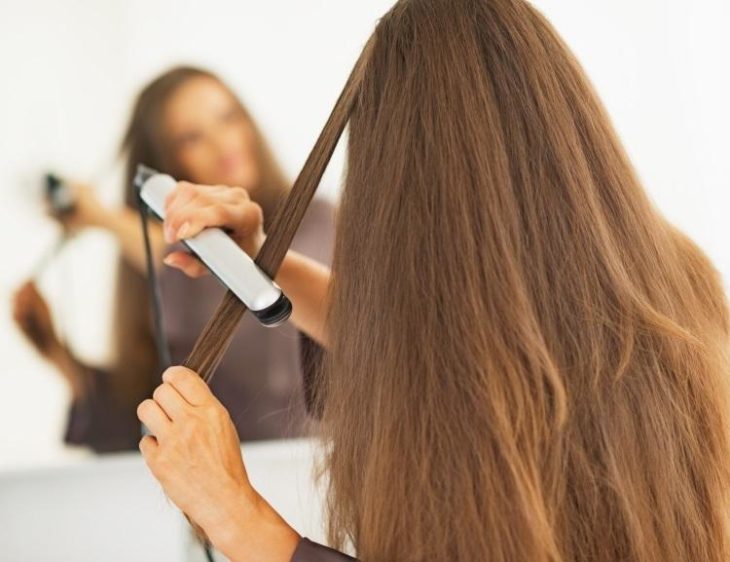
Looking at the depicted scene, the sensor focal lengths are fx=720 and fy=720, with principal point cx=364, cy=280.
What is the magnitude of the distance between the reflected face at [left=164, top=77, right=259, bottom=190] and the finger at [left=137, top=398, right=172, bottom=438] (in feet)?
1.44

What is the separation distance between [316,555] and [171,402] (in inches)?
6.7

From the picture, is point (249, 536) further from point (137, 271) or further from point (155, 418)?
point (137, 271)

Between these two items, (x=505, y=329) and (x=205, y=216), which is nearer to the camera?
(x=505, y=329)

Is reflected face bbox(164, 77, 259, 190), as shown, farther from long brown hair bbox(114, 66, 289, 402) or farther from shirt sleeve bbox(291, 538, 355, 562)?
shirt sleeve bbox(291, 538, 355, 562)

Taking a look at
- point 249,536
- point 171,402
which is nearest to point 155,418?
point 171,402

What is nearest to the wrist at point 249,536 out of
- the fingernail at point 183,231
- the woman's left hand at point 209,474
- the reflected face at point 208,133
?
the woman's left hand at point 209,474

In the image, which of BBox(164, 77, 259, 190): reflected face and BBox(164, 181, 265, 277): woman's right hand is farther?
BBox(164, 77, 259, 190): reflected face

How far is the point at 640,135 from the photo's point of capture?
1.04 meters

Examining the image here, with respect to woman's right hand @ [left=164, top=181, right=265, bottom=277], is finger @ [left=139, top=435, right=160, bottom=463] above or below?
below

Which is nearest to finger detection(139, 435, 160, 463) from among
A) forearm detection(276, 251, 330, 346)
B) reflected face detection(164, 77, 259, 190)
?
forearm detection(276, 251, 330, 346)

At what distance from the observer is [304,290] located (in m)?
0.86

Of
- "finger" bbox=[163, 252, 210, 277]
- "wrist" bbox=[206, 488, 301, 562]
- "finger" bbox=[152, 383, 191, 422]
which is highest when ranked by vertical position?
"finger" bbox=[163, 252, 210, 277]

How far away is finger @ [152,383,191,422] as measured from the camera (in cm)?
59

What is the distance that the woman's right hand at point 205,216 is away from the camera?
2.30 feet
